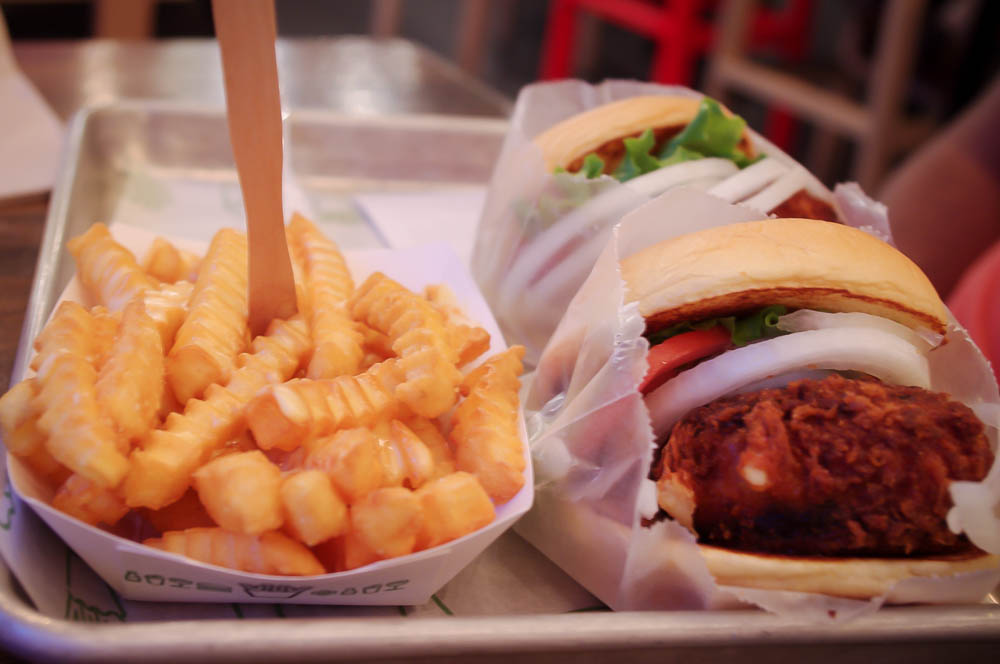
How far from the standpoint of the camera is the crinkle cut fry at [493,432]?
36.4 inches

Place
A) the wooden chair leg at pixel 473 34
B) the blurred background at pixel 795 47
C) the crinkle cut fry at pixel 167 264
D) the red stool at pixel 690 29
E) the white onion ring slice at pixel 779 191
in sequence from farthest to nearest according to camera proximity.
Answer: the wooden chair leg at pixel 473 34 < the red stool at pixel 690 29 < the blurred background at pixel 795 47 < the white onion ring slice at pixel 779 191 < the crinkle cut fry at pixel 167 264

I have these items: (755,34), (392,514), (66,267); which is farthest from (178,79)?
(755,34)

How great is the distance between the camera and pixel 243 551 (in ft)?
2.69

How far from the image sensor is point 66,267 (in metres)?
1.31

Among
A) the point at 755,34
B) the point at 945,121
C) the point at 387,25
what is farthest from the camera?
the point at 387,25

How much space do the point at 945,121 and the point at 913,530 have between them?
363 cm

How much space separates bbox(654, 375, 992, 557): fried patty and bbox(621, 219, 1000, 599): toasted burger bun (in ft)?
0.15

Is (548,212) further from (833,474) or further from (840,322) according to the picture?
(833,474)

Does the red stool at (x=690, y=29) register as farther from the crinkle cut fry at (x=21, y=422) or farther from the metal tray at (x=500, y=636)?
the crinkle cut fry at (x=21, y=422)

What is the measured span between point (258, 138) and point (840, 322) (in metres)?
0.75

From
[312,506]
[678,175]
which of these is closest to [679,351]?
[678,175]

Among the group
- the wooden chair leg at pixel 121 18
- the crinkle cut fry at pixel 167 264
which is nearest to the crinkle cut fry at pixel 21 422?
the crinkle cut fry at pixel 167 264

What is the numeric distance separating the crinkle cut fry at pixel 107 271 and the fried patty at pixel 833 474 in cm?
71

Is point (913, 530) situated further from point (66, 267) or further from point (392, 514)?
point (66, 267)
